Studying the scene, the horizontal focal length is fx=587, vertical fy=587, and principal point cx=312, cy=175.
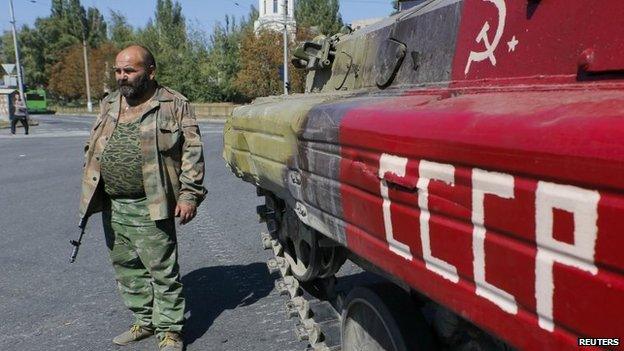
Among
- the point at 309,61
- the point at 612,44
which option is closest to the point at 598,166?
the point at 612,44

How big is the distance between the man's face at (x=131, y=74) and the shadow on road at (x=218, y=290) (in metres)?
1.51

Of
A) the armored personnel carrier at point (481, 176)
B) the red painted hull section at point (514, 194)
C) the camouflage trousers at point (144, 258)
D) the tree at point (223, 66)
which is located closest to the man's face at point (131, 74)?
the camouflage trousers at point (144, 258)

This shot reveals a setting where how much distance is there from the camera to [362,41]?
328 centimetres

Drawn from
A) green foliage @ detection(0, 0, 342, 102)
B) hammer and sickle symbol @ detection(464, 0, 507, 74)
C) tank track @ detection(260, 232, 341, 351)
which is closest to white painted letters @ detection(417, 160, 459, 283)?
hammer and sickle symbol @ detection(464, 0, 507, 74)

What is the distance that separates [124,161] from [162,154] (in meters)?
0.21

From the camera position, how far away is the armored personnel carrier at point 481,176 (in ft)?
3.29

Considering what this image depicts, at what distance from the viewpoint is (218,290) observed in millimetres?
4359

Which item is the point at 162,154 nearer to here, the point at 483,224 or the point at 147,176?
the point at 147,176

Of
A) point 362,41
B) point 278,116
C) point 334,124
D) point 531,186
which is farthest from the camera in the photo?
point 362,41

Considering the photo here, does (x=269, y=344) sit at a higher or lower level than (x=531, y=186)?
lower

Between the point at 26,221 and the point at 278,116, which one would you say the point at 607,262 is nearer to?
the point at 278,116

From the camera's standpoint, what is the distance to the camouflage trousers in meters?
3.34

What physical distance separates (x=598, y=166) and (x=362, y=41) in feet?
8.04
